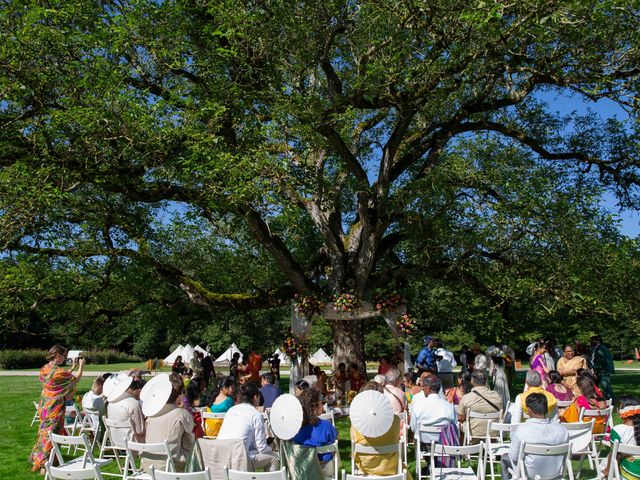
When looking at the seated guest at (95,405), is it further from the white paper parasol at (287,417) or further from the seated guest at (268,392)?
the white paper parasol at (287,417)

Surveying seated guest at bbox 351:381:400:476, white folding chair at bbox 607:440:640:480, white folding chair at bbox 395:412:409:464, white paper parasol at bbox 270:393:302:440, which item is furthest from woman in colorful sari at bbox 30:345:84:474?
white folding chair at bbox 607:440:640:480

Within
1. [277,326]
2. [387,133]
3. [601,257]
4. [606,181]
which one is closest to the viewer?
[601,257]

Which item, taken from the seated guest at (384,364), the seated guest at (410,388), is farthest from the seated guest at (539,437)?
the seated guest at (384,364)

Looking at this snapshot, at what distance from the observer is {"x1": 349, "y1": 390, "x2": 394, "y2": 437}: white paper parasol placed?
220 inches

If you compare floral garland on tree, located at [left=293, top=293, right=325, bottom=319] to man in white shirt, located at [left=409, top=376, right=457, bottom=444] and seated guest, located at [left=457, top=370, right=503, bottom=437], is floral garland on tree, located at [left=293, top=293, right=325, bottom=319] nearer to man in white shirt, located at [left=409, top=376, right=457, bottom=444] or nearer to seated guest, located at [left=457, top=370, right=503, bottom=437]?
seated guest, located at [left=457, top=370, right=503, bottom=437]

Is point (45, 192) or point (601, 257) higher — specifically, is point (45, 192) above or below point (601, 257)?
above

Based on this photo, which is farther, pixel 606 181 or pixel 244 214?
pixel 606 181

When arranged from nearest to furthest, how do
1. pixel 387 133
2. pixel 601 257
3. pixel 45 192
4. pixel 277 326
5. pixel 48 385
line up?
1. pixel 48 385
2. pixel 45 192
3. pixel 601 257
4. pixel 387 133
5. pixel 277 326

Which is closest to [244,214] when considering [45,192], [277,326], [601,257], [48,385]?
[45,192]

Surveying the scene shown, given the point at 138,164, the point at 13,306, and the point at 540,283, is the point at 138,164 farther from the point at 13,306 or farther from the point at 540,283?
the point at 540,283

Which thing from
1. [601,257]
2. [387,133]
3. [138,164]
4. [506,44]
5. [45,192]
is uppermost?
[387,133]

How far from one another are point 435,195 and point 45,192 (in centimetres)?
797

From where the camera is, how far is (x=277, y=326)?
4894 cm

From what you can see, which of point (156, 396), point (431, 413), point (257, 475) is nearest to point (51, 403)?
point (156, 396)
